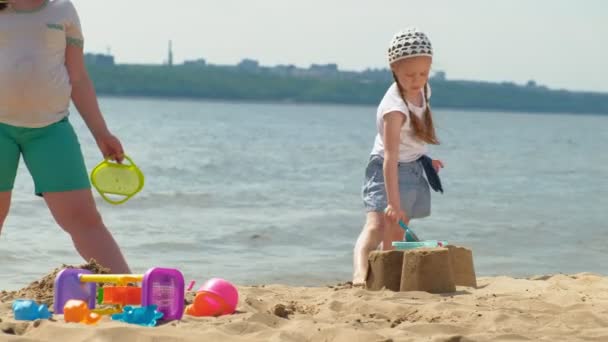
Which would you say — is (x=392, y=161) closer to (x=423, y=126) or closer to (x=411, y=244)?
(x=423, y=126)

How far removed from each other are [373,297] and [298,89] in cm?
12154

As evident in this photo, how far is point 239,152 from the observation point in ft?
95.6

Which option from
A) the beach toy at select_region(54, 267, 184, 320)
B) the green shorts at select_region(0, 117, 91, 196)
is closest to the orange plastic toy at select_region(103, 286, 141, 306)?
the beach toy at select_region(54, 267, 184, 320)

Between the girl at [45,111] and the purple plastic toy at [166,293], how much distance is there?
666 mm

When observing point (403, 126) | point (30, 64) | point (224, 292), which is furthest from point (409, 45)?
point (30, 64)

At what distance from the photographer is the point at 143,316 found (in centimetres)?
410

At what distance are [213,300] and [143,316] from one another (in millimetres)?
443

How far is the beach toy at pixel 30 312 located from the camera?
4.23 metres

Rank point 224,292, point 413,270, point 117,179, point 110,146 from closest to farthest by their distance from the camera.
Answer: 1. point 224,292
2. point 110,146
3. point 117,179
4. point 413,270

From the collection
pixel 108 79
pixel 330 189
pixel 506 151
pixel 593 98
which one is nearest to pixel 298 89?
pixel 108 79

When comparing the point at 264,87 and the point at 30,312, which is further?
the point at 264,87

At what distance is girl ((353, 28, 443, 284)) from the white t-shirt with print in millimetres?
1968

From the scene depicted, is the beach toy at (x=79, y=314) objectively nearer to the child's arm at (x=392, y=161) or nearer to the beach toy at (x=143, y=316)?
the beach toy at (x=143, y=316)

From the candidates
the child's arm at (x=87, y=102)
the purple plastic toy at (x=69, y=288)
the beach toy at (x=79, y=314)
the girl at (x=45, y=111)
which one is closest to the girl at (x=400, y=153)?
the child's arm at (x=87, y=102)
